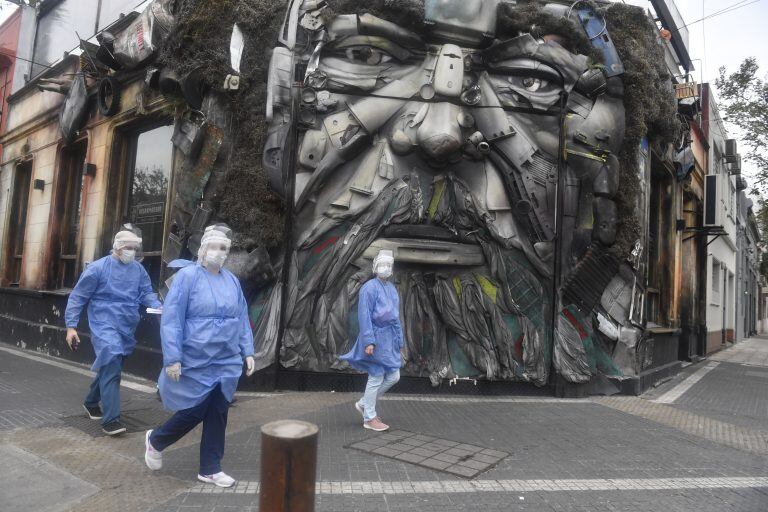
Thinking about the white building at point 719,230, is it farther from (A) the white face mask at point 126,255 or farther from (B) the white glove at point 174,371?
(B) the white glove at point 174,371

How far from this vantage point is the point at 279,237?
728 centimetres

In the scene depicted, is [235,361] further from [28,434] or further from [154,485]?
[28,434]

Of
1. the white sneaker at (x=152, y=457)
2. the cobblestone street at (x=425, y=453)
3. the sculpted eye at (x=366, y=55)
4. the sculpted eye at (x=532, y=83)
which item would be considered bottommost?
the cobblestone street at (x=425, y=453)

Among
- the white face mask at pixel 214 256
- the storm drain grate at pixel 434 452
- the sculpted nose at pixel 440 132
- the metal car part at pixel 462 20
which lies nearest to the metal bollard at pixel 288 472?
the white face mask at pixel 214 256

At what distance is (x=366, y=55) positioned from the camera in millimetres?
7715

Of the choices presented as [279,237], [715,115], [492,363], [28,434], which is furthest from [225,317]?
[715,115]

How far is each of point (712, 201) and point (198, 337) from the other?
45.7 feet

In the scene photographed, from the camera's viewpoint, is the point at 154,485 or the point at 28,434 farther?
the point at 28,434

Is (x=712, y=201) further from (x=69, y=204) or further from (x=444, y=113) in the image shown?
(x=69, y=204)

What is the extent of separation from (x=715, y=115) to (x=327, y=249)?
14.5 metres

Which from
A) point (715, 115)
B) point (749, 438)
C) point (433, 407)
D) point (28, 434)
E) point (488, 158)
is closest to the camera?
point (28, 434)

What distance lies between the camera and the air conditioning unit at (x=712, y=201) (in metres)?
13.5

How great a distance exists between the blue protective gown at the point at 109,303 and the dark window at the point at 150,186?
3.26 meters

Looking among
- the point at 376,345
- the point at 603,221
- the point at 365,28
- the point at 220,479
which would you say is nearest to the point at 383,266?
the point at 376,345
